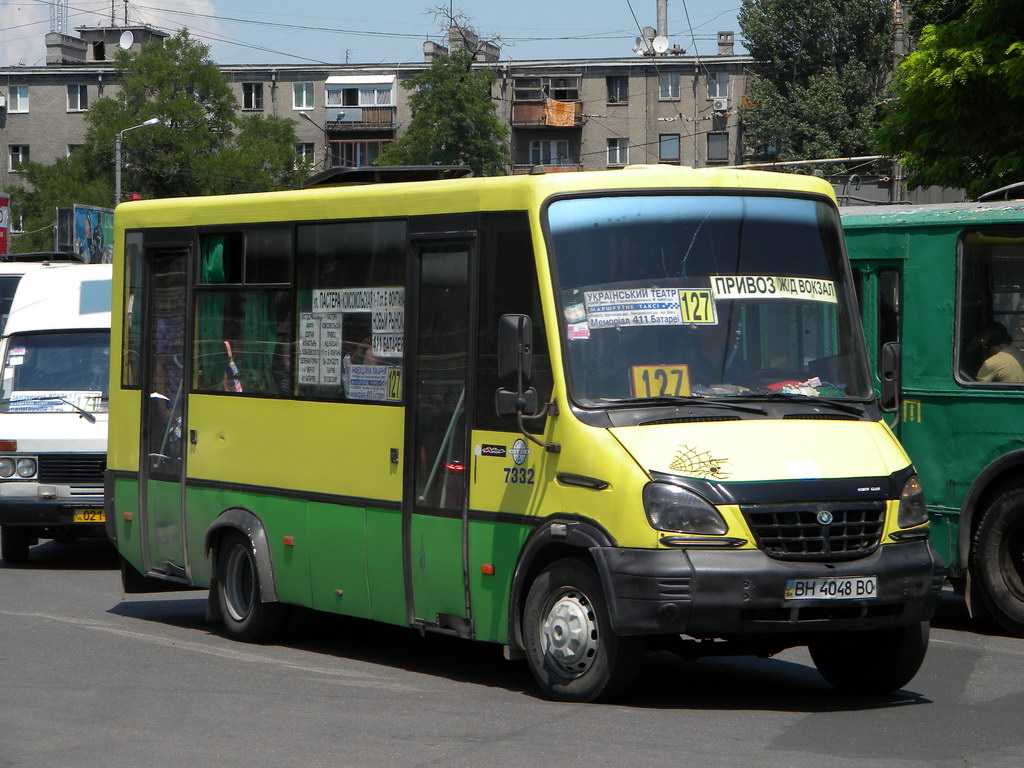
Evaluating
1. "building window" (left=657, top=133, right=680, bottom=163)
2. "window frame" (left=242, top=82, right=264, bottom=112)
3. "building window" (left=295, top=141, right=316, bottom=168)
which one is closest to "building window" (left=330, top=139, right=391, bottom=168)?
"building window" (left=295, top=141, right=316, bottom=168)

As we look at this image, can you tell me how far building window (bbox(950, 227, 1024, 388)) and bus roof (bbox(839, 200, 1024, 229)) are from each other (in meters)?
0.08

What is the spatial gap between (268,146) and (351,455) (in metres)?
75.6

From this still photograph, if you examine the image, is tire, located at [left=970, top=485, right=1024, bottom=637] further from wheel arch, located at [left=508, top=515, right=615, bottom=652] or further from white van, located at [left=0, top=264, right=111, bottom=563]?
white van, located at [left=0, top=264, right=111, bottom=563]

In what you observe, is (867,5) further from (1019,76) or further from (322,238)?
(322,238)

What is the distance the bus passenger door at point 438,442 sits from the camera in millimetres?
8734

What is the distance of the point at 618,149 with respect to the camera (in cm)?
8619

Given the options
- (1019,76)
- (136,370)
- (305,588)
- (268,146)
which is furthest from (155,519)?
(268,146)

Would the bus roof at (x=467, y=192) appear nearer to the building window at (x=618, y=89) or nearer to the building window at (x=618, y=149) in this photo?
the building window at (x=618, y=149)

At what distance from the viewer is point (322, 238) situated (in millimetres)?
9875

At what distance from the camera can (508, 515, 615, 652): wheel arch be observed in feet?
25.5

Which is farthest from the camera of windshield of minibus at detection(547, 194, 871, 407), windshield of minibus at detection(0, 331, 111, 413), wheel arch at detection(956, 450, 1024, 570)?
windshield of minibus at detection(0, 331, 111, 413)

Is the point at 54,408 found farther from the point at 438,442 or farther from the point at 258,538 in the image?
the point at 438,442

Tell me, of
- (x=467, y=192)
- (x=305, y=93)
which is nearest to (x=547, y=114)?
(x=305, y=93)

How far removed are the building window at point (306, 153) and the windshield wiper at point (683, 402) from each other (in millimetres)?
79595
